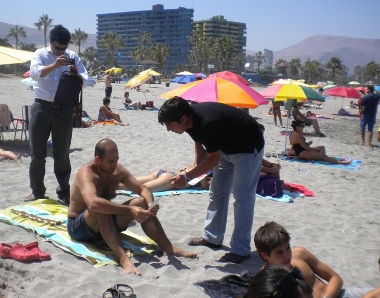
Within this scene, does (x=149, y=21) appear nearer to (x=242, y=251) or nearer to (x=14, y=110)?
(x=14, y=110)

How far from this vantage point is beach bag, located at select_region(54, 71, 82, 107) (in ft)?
16.9

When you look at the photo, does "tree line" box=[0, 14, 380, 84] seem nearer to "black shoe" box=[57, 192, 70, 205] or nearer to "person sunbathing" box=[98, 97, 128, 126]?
"person sunbathing" box=[98, 97, 128, 126]

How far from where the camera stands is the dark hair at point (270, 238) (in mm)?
2988

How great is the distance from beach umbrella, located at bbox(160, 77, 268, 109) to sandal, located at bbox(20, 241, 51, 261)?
11.0 ft

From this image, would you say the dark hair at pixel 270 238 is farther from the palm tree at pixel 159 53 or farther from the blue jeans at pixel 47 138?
the palm tree at pixel 159 53

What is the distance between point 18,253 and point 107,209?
2.61ft

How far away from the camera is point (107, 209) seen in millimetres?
3748

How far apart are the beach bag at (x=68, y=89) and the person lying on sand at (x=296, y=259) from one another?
294 cm

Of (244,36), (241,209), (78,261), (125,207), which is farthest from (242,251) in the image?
(244,36)

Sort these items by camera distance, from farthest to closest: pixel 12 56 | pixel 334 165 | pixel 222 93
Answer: pixel 334 165 < pixel 12 56 < pixel 222 93

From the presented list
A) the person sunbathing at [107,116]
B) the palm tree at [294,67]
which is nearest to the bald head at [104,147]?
the person sunbathing at [107,116]

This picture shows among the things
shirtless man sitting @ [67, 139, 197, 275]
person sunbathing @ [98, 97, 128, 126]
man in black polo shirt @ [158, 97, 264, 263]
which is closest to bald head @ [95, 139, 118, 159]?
shirtless man sitting @ [67, 139, 197, 275]

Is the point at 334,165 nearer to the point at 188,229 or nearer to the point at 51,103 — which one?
the point at 188,229

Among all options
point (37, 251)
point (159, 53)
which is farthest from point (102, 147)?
point (159, 53)
